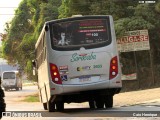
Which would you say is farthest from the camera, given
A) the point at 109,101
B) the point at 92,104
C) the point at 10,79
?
the point at 10,79

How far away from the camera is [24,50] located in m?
49.4

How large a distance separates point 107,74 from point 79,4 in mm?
20708

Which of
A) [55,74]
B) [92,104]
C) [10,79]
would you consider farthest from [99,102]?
[10,79]

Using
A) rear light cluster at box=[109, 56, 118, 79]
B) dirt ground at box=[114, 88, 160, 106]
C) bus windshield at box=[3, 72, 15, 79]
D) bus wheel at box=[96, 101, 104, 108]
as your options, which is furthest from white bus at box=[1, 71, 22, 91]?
rear light cluster at box=[109, 56, 118, 79]

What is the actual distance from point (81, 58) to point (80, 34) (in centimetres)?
91

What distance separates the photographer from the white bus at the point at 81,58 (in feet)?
53.1

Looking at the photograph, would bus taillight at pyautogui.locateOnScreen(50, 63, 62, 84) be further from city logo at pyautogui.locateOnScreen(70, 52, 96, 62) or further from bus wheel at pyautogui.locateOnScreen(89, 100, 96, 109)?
bus wheel at pyautogui.locateOnScreen(89, 100, 96, 109)

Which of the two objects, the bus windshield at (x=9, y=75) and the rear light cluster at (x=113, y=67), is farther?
the bus windshield at (x=9, y=75)

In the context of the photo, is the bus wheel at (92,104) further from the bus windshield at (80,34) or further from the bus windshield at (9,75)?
the bus windshield at (9,75)

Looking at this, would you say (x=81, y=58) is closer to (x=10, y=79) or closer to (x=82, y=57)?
(x=82, y=57)

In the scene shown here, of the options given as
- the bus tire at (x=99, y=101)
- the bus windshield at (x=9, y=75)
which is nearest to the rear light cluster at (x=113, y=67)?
the bus tire at (x=99, y=101)

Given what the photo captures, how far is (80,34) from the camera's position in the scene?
16.6 metres

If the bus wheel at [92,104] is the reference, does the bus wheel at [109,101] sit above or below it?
above

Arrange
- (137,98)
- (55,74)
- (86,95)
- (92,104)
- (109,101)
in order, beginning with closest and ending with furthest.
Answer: (55,74)
(86,95)
(109,101)
(92,104)
(137,98)
